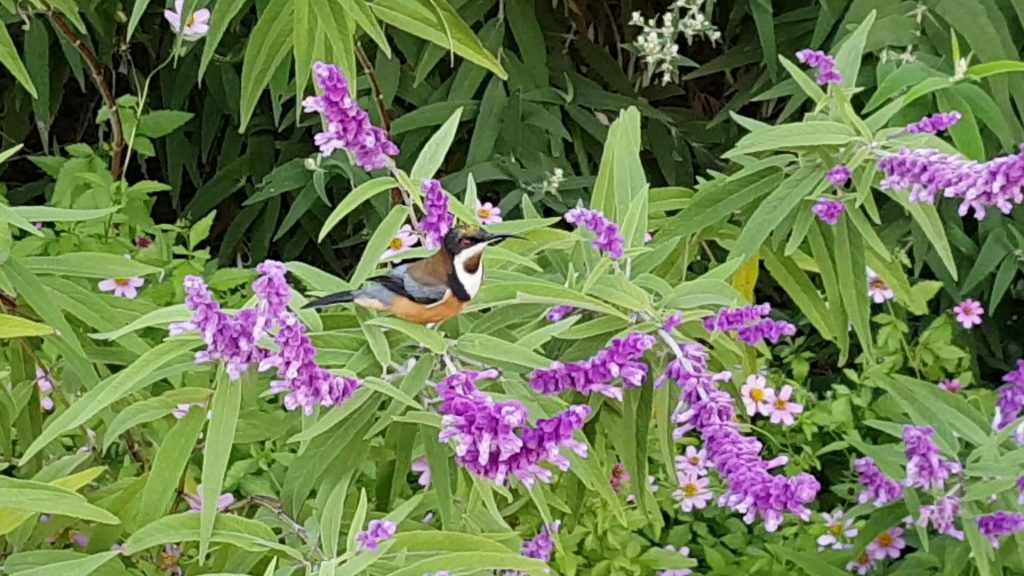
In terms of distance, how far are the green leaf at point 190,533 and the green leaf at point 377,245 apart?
0.13 m

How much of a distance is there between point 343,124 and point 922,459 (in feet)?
1.22

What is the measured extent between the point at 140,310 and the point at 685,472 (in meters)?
0.61

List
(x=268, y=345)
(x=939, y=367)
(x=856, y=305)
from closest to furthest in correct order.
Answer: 1. (x=268, y=345)
2. (x=856, y=305)
3. (x=939, y=367)

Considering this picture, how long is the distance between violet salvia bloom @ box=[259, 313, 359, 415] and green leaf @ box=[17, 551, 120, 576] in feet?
0.41

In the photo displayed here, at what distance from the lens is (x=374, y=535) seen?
0.50 m

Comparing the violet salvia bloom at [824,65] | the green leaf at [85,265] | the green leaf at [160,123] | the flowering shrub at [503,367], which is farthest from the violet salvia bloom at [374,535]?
the green leaf at [160,123]

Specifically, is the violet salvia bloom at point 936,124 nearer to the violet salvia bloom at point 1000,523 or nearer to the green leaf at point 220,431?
the violet salvia bloom at point 1000,523

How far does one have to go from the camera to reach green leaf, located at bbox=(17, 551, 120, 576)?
1.67ft

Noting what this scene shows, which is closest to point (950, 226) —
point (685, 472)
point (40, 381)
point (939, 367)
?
point (939, 367)

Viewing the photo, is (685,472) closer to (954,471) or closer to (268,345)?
(954,471)

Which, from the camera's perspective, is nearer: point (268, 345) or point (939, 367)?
point (268, 345)

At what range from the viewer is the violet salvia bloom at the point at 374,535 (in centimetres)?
50

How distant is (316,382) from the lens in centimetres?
46

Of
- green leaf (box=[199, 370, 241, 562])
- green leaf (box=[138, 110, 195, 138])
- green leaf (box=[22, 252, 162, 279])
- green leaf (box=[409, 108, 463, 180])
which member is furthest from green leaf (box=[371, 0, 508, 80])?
green leaf (box=[138, 110, 195, 138])
